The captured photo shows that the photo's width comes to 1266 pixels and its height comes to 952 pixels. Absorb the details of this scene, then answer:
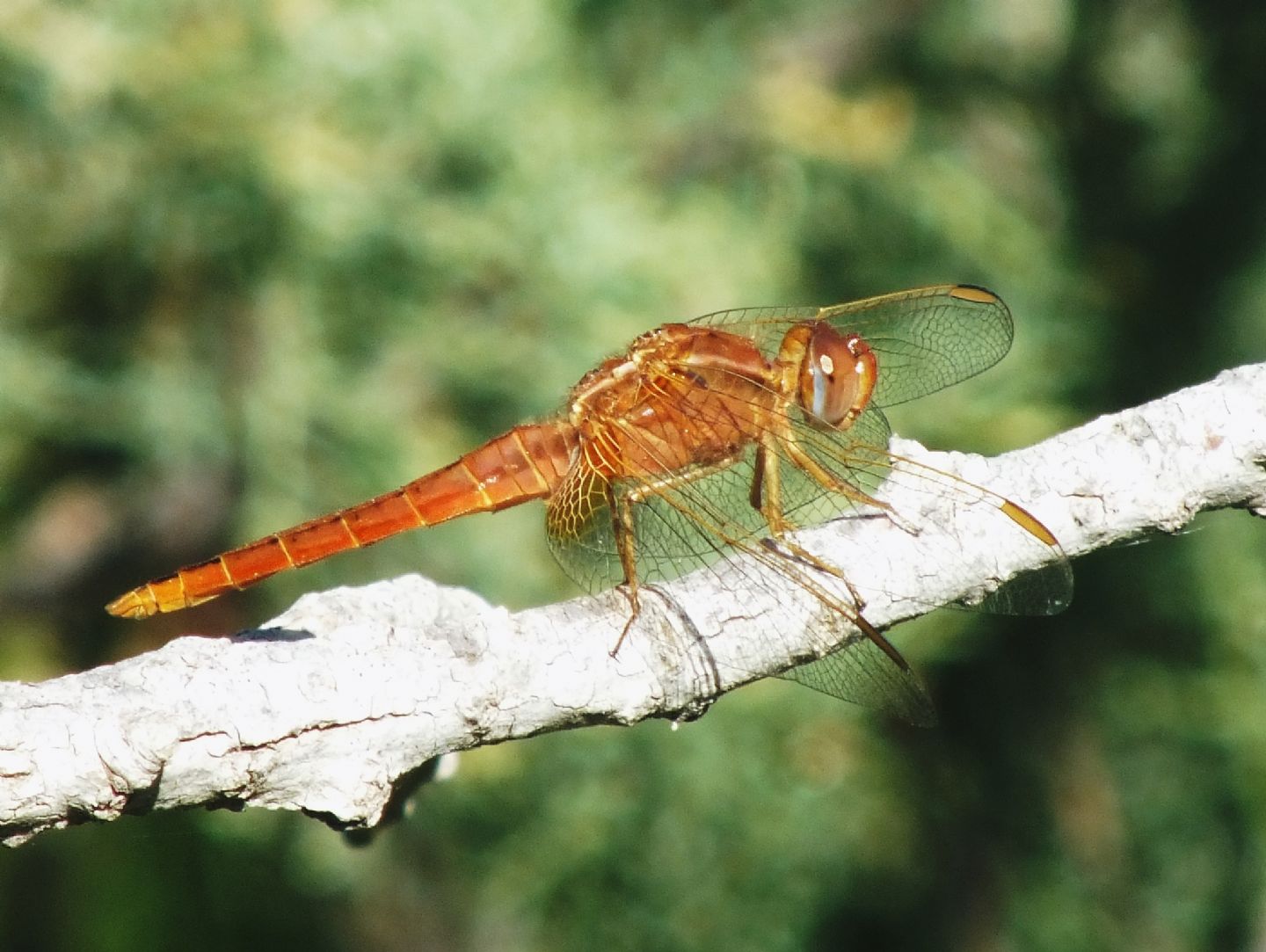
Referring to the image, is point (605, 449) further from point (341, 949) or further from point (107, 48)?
point (341, 949)

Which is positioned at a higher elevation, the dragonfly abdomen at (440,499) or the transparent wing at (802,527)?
the dragonfly abdomen at (440,499)

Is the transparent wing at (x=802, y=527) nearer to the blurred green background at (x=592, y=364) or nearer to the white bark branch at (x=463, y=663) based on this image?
the white bark branch at (x=463, y=663)

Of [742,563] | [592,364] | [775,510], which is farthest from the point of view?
[592,364]

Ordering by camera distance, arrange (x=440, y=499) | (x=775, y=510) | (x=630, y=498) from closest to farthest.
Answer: (x=775, y=510) < (x=630, y=498) < (x=440, y=499)

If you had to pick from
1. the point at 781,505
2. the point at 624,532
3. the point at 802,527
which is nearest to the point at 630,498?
the point at 624,532

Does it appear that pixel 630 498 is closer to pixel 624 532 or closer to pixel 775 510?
pixel 624 532

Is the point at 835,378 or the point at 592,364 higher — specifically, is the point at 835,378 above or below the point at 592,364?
below

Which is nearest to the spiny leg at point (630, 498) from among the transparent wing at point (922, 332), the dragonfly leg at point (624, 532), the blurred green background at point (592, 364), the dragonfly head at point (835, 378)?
the dragonfly leg at point (624, 532)
